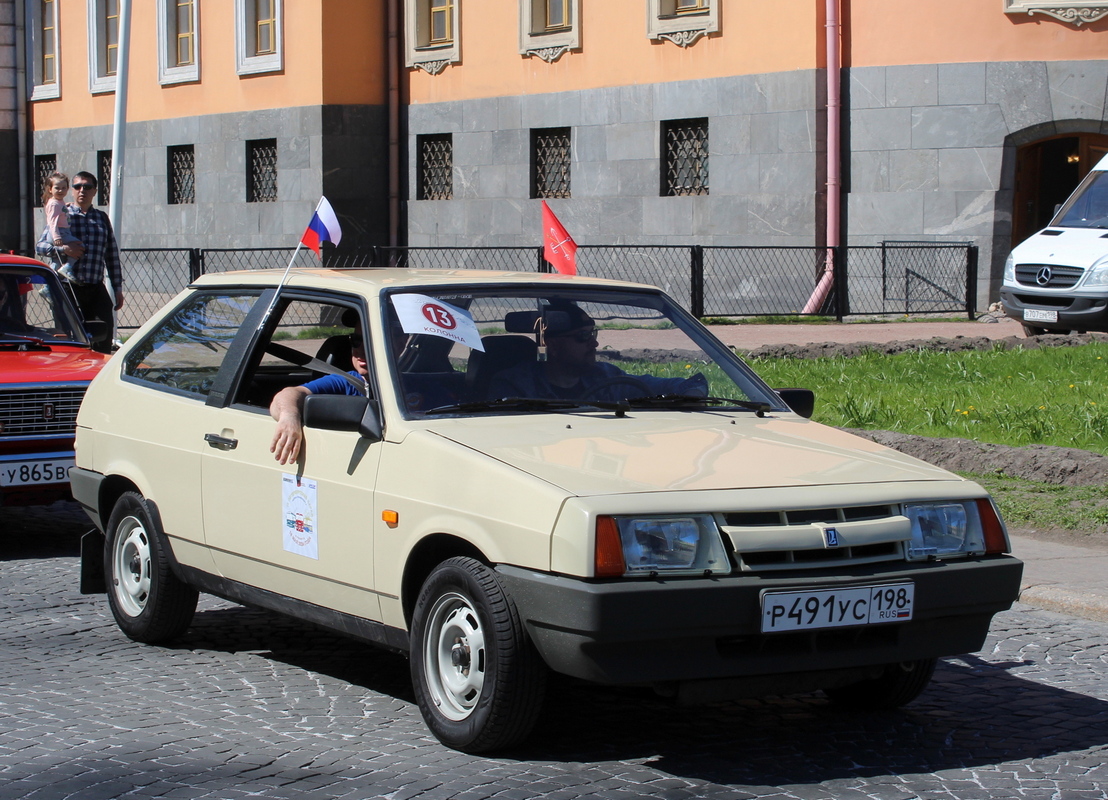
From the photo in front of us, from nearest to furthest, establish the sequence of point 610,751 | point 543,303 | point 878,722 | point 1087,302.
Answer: point 610,751 < point 878,722 < point 543,303 < point 1087,302

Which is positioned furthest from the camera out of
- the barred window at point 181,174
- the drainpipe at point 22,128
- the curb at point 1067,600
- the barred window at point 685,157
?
the drainpipe at point 22,128

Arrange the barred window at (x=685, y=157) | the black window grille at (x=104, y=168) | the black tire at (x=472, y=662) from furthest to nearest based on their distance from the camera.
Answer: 1. the black window grille at (x=104, y=168)
2. the barred window at (x=685, y=157)
3. the black tire at (x=472, y=662)

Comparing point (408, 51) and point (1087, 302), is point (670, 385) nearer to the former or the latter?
point (1087, 302)

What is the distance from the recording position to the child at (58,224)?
1307cm

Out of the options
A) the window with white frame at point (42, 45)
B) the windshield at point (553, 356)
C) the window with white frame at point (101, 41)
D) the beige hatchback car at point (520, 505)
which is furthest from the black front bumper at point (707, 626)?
the window with white frame at point (42, 45)

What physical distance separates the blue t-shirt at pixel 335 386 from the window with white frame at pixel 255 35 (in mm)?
24775

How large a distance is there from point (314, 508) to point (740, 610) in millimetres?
1671

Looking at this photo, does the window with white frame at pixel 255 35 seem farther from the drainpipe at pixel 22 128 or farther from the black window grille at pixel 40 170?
the drainpipe at pixel 22 128

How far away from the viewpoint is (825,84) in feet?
77.5

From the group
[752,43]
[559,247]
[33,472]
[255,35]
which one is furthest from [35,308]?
[255,35]

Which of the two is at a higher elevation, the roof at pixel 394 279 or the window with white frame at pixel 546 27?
the window with white frame at pixel 546 27

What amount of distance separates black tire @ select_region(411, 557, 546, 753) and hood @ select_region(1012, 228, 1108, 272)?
15.1 meters

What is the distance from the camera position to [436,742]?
16.7ft

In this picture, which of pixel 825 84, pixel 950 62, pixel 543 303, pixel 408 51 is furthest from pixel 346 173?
pixel 543 303
